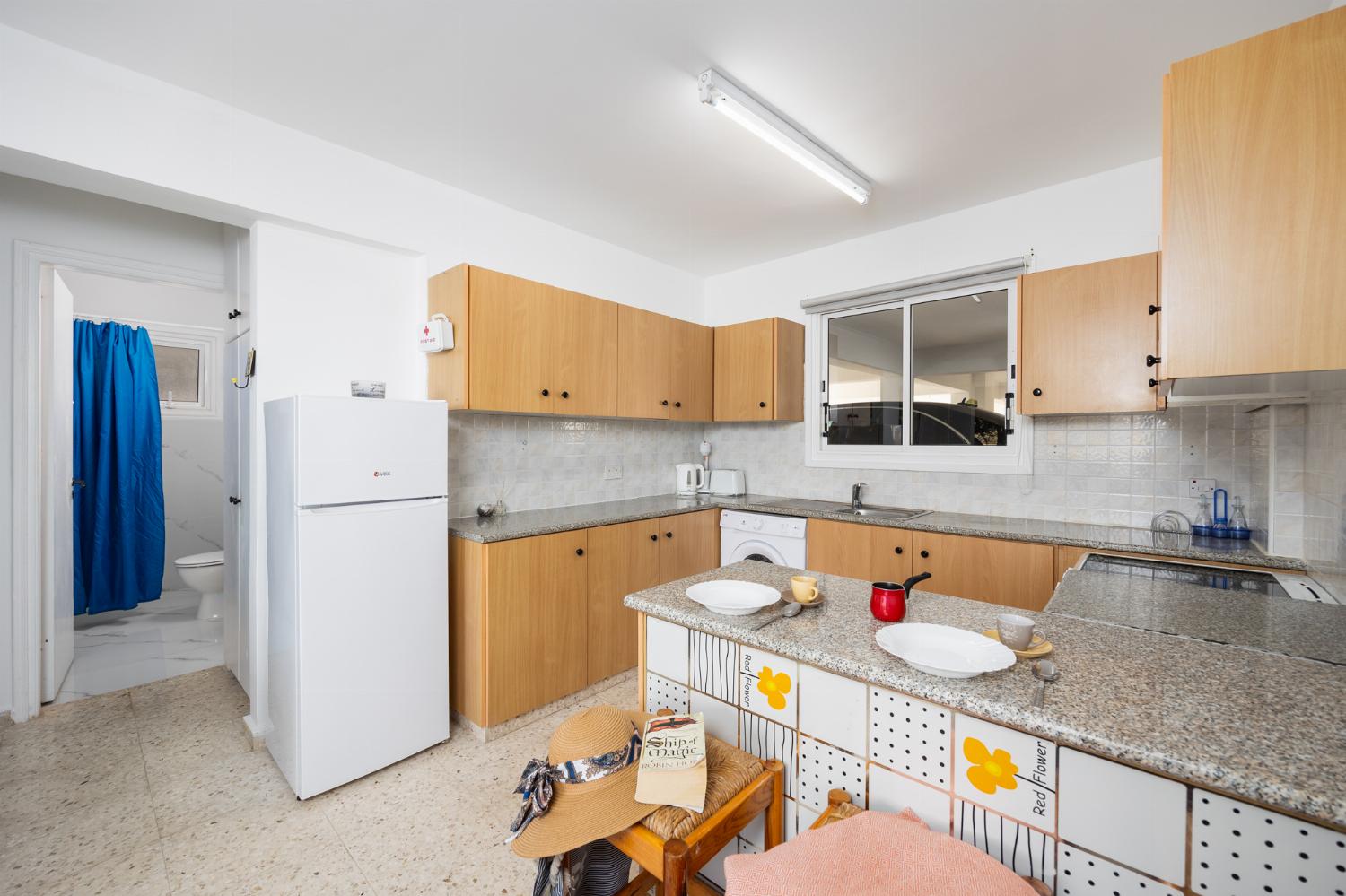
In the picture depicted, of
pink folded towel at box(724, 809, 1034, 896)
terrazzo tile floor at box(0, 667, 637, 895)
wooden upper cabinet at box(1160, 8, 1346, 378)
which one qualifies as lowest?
terrazzo tile floor at box(0, 667, 637, 895)

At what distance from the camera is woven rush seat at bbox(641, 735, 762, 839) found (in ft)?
3.27

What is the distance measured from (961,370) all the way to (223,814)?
4150 mm

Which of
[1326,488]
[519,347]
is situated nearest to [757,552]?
[519,347]

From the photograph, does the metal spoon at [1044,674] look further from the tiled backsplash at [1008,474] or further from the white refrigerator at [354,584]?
the white refrigerator at [354,584]

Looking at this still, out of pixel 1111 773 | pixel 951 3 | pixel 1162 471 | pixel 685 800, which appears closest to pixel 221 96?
pixel 951 3

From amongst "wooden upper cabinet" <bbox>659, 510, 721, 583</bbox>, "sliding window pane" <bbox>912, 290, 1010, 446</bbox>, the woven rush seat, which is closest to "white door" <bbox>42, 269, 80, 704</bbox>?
"wooden upper cabinet" <bbox>659, 510, 721, 583</bbox>

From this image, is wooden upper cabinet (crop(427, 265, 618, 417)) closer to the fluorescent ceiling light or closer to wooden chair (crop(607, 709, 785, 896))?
the fluorescent ceiling light

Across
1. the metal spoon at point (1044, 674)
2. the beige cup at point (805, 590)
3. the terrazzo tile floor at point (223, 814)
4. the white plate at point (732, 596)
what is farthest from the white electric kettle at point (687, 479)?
the metal spoon at point (1044, 674)

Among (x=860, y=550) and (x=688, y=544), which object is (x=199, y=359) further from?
(x=860, y=550)

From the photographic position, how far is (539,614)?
2631mm

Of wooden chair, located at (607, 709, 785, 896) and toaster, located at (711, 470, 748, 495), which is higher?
toaster, located at (711, 470, 748, 495)

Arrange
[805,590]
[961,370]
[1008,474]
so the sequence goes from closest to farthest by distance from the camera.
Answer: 1. [805,590]
2. [1008,474]
3. [961,370]

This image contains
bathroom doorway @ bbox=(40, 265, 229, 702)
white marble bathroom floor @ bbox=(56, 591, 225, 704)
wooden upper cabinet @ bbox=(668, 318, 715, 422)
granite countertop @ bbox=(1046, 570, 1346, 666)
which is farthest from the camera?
wooden upper cabinet @ bbox=(668, 318, 715, 422)

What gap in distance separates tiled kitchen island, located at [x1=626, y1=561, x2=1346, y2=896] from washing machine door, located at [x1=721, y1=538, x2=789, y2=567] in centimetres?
203
